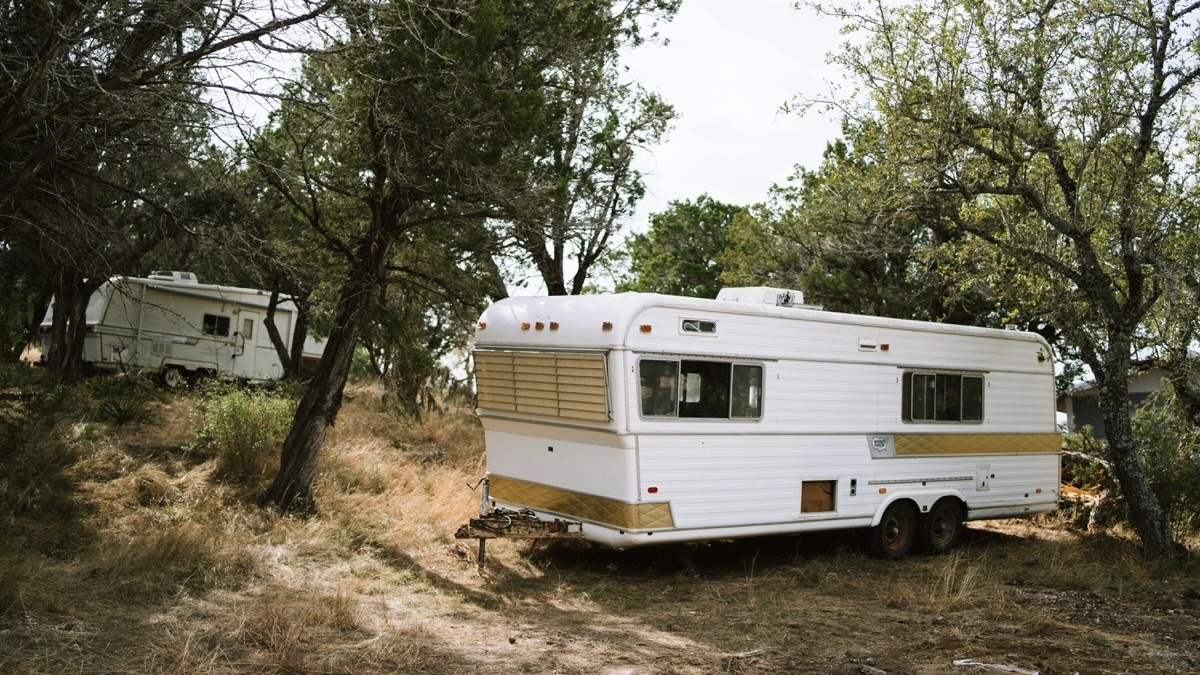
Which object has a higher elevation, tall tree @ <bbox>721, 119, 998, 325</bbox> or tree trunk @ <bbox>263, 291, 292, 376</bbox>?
tall tree @ <bbox>721, 119, 998, 325</bbox>

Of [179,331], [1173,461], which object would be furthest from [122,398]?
[1173,461]

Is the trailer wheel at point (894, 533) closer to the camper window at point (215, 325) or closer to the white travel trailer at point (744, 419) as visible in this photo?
the white travel trailer at point (744, 419)

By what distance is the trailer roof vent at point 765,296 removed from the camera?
11.0 metres

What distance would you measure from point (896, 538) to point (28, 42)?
9999 millimetres

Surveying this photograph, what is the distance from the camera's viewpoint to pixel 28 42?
8.66m

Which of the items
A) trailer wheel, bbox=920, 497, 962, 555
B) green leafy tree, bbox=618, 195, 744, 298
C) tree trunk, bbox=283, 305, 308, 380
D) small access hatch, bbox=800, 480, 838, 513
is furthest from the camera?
green leafy tree, bbox=618, 195, 744, 298

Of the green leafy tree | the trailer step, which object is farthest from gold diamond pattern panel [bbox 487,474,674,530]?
the green leafy tree

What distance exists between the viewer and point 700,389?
32.2 feet

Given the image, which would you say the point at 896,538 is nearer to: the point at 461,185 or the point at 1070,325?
the point at 1070,325

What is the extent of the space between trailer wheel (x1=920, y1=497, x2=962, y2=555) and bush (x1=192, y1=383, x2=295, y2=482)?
784 cm

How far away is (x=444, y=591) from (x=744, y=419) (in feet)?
10.9

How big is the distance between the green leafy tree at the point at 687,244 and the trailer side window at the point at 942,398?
61.1 feet

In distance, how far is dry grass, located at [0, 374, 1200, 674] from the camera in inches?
271

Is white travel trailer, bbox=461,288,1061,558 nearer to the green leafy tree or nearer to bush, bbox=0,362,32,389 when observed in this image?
bush, bbox=0,362,32,389
